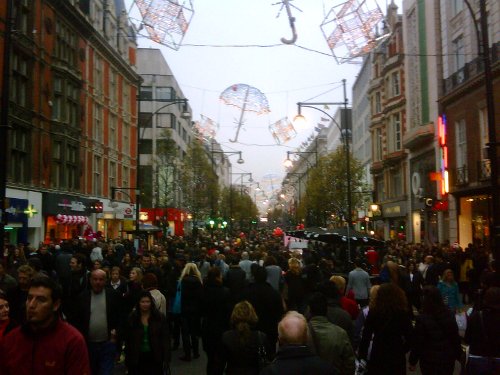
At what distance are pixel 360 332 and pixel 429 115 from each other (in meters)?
30.6

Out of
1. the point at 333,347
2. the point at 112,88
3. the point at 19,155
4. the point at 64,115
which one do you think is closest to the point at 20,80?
the point at 19,155

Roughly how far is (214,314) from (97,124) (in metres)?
32.9

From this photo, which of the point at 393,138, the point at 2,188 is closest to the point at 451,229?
the point at 393,138

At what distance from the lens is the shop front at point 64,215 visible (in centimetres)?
3076

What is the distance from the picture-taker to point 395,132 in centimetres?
4634

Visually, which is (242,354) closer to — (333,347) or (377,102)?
(333,347)

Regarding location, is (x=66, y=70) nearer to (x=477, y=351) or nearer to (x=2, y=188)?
(x=2, y=188)

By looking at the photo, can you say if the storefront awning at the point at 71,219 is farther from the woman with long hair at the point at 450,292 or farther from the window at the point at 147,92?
the window at the point at 147,92

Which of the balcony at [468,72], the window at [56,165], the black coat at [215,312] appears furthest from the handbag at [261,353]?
the window at [56,165]

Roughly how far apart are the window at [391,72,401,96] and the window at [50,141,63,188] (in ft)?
80.9

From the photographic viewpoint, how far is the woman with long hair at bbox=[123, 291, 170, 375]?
7.10 meters

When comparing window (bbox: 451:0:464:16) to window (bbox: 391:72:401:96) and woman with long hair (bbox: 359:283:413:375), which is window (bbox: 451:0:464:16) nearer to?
window (bbox: 391:72:401:96)

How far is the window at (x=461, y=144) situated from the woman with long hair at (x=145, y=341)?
25659mm

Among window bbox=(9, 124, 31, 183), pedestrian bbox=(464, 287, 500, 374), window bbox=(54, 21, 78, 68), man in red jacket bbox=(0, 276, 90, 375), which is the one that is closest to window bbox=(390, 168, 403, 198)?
window bbox=(54, 21, 78, 68)
